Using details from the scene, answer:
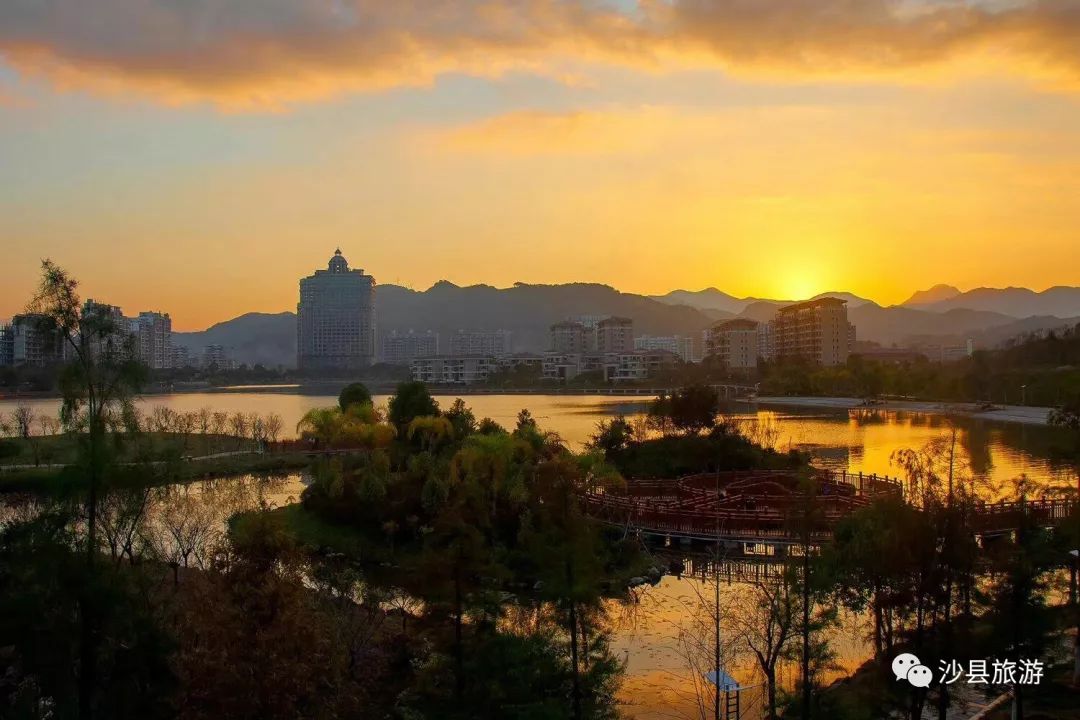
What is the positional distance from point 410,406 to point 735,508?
12611mm

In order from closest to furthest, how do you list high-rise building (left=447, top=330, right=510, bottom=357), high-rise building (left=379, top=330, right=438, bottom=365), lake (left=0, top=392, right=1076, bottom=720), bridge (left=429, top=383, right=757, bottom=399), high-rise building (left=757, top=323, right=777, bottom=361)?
lake (left=0, top=392, right=1076, bottom=720) → bridge (left=429, top=383, right=757, bottom=399) → high-rise building (left=757, top=323, right=777, bottom=361) → high-rise building (left=447, top=330, right=510, bottom=357) → high-rise building (left=379, top=330, right=438, bottom=365)

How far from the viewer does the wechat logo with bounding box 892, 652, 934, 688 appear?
5605mm

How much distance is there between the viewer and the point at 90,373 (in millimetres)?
5691

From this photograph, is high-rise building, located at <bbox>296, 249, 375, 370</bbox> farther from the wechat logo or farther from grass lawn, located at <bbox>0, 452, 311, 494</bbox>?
the wechat logo

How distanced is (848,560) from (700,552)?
5.00 metres

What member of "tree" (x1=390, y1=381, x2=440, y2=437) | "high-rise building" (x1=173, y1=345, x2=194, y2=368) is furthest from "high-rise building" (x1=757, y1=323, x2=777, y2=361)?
"high-rise building" (x1=173, y1=345, x2=194, y2=368)

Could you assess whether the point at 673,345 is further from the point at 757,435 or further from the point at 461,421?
the point at 461,421

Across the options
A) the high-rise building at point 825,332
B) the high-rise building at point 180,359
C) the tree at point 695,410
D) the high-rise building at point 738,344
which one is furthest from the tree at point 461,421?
the high-rise building at point 180,359

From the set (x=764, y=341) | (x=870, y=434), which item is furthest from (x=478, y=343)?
(x=870, y=434)

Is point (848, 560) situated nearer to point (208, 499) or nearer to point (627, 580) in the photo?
point (627, 580)

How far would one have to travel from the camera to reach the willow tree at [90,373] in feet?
18.3

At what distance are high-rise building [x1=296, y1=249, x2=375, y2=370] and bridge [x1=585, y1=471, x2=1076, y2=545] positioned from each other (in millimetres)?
118212

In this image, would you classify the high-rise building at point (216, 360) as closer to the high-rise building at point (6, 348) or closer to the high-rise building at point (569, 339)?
the high-rise building at point (6, 348)

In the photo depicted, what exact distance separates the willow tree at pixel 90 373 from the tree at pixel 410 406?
18.1m
